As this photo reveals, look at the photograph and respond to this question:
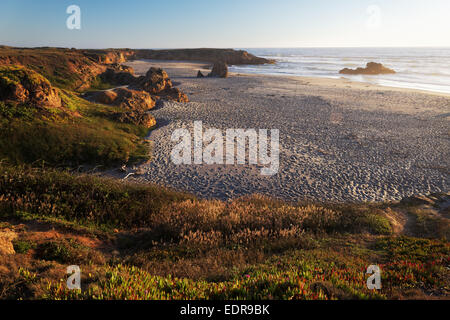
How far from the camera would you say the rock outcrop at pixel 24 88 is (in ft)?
48.9

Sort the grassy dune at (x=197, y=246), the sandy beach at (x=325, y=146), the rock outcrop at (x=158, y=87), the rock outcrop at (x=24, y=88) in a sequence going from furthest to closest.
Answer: the rock outcrop at (x=158, y=87) → the rock outcrop at (x=24, y=88) → the sandy beach at (x=325, y=146) → the grassy dune at (x=197, y=246)

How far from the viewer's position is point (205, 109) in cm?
2692

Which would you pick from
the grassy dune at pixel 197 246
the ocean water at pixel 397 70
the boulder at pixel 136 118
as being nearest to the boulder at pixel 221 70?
the ocean water at pixel 397 70

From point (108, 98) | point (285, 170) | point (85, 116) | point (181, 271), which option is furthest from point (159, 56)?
point (181, 271)

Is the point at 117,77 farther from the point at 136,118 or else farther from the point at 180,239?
the point at 180,239

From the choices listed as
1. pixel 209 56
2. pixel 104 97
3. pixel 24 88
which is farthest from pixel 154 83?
pixel 209 56

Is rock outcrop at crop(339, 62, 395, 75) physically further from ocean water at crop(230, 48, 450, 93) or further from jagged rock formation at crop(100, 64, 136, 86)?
jagged rock formation at crop(100, 64, 136, 86)

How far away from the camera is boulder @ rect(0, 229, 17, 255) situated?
5071 millimetres

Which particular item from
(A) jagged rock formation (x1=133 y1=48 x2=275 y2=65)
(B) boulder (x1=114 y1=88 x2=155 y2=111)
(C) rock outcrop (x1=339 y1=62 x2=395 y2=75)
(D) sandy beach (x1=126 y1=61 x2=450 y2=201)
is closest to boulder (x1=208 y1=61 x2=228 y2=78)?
(D) sandy beach (x1=126 y1=61 x2=450 y2=201)

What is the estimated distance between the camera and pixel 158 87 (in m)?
32.1

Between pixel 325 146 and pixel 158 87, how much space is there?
22.8m

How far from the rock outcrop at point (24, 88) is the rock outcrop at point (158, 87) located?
15.1 metres

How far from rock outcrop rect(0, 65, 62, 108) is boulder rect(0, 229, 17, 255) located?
41.4 feet

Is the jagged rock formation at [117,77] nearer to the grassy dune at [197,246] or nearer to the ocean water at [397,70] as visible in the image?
the grassy dune at [197,246]
